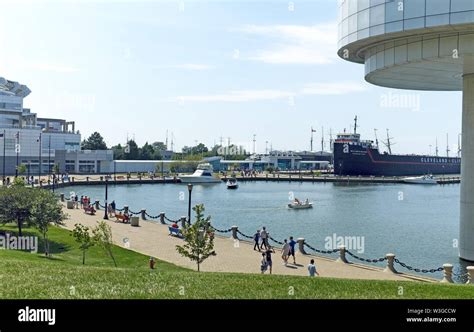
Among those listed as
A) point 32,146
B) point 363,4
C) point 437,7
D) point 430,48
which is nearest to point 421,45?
point 430,48

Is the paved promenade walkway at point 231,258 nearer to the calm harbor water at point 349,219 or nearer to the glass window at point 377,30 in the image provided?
the calm harbor water at point 349,219

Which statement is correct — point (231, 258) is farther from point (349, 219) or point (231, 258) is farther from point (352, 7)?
point (349, 219)

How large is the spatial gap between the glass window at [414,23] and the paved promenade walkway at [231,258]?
36.1ft

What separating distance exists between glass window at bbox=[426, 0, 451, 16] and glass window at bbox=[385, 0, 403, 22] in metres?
1.27

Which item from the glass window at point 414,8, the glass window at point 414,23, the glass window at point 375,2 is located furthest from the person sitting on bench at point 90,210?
the glass window at point 414,8

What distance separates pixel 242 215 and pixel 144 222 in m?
15.3

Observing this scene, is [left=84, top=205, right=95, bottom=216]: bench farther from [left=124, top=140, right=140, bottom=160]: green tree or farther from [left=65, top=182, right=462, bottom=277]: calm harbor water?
[left=124, top=140, right=140, bottom=160]: green tree

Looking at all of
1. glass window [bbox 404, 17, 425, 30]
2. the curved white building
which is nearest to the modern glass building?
the curved white building

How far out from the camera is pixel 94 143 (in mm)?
166750

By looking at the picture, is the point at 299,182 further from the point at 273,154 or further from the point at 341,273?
the point at 341,273

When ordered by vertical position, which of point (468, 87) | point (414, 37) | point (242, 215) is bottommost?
point (242, 215)

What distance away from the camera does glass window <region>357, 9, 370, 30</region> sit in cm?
2706

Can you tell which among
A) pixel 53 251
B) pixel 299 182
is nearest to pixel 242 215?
pixel 53 251
